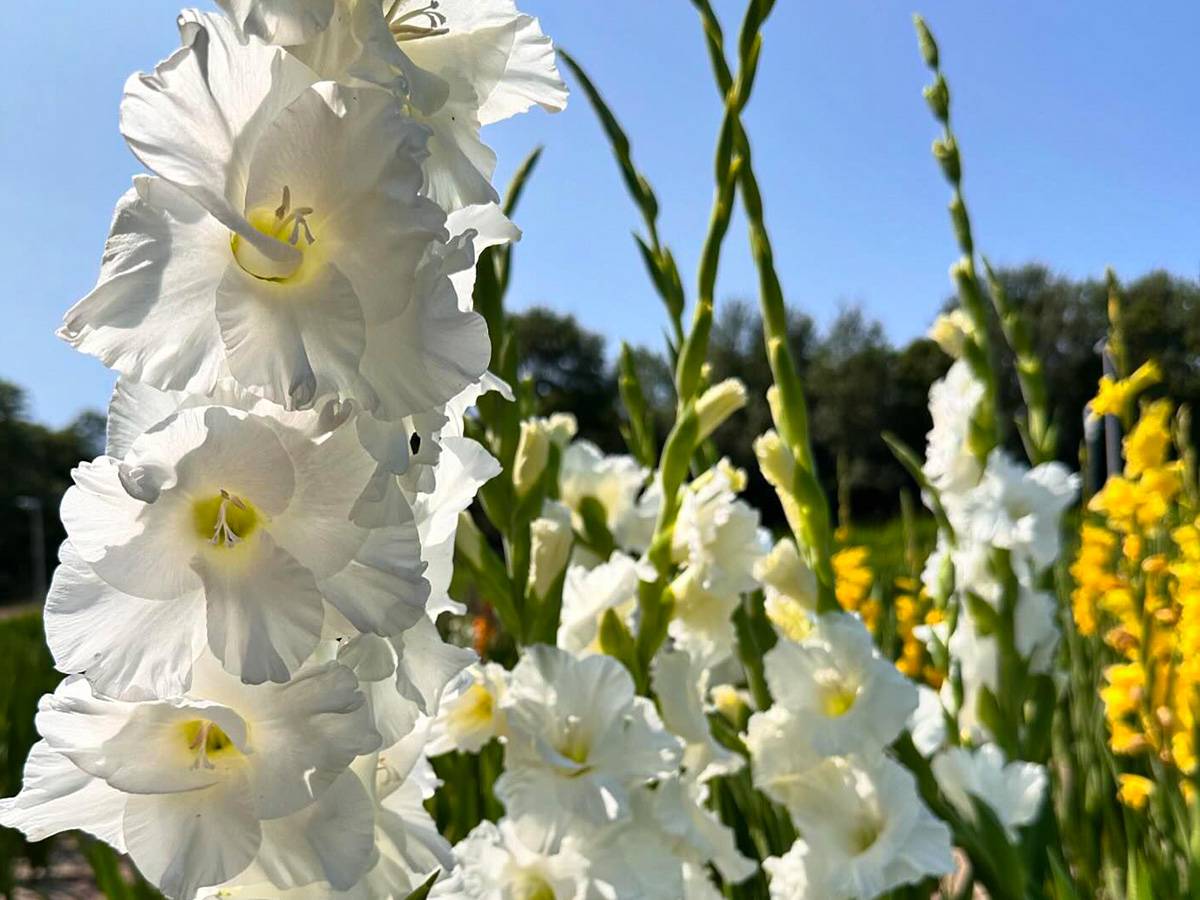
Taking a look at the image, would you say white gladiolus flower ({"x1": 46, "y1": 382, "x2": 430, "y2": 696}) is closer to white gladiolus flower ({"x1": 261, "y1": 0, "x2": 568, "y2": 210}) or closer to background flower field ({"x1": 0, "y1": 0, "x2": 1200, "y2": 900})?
background flower field ({"x1": 0, "y1": 0, "x2": 1200, "y2": 900})

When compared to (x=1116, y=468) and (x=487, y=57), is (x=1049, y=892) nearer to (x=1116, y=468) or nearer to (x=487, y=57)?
(x=487, y=57)

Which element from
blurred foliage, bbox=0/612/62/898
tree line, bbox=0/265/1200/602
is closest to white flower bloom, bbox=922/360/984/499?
blurred foliage, bbox=0/612/62/898

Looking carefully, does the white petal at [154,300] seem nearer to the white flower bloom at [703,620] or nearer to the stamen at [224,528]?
the stamen at [224,528]

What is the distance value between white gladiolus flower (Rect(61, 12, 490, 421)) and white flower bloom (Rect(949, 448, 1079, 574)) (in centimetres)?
102

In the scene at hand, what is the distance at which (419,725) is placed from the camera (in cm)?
45

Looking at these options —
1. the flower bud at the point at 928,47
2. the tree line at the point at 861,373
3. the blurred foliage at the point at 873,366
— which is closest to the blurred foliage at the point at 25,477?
the tree line at the point at 861,373

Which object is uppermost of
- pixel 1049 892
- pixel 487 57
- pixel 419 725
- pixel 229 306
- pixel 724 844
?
pixel 487 57

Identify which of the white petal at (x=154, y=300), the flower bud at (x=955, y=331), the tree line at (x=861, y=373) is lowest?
the white petal at (x=154, y=300)

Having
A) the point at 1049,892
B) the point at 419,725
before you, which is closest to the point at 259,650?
the point at 419,725

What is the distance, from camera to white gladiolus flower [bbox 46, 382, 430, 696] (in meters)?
0.31

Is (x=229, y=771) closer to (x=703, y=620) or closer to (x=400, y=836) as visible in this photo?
(x=400, y=836)

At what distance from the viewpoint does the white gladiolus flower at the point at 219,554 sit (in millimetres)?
313

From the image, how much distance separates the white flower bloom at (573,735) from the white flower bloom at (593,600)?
6cm

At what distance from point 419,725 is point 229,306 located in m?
0.23
